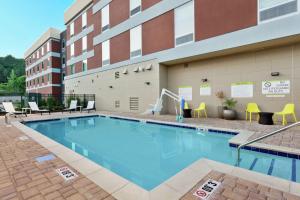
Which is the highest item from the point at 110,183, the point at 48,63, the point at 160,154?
the point at 48,63

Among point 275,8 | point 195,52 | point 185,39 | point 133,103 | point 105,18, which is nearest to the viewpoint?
point 275,8

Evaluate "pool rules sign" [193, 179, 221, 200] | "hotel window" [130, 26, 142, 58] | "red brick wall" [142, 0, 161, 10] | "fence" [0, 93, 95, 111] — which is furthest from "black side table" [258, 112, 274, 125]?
"fence" [0, 93, 95, 111]

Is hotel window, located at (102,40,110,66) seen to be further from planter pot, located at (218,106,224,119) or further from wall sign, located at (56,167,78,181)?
wall sign, located at (56,167,78,181)

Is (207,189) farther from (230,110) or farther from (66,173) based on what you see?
(230,110)

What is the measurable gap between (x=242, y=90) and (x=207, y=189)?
667 cm

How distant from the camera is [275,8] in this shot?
19.6 ft

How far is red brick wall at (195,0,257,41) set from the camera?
647 cm

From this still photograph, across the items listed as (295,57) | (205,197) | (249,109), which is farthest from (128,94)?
(205,197)

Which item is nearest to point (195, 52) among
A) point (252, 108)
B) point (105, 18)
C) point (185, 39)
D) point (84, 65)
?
point (185, 39)

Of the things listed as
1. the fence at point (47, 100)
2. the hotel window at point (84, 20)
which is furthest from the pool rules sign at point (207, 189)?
the hotel window at point (84, 20)

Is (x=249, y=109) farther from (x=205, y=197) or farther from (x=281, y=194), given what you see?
(x=205, y=197)

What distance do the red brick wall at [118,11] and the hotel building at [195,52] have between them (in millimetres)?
69

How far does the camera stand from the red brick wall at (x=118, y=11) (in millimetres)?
11367

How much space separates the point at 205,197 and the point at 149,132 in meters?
4.66
